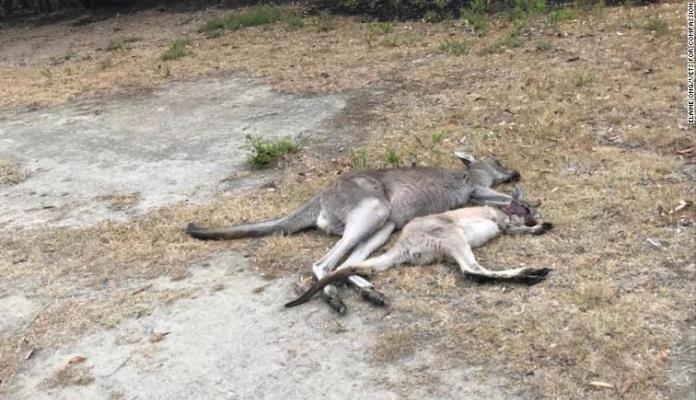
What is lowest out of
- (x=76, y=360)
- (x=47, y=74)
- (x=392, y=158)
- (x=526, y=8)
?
(x=76, y=360)

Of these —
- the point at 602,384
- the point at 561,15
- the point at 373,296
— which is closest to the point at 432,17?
the point at 561,15

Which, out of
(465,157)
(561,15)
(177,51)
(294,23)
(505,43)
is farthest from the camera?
(294,23)

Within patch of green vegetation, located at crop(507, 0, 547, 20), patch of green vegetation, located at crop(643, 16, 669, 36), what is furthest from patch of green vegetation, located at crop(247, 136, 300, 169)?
patch of green vegetation, located at crop(507, 0, 547, 20)

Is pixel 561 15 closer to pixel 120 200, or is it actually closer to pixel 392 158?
pixel 392 158

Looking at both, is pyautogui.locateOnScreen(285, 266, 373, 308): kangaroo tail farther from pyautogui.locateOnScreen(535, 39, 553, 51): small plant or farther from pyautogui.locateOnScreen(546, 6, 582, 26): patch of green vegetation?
pyautogui.locateOnScreen(546, 6, 582, 26): patch of green vegetation

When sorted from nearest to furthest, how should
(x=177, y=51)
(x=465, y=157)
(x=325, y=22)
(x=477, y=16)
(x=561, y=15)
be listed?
1. (x=465, y=157)
2. (x=561, y=15)
3. (x=477, y=16)
4. (x=177, y=51)
5. (x=325, y=22)

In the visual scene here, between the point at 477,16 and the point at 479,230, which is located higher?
the point at 477,16

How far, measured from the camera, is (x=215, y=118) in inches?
309

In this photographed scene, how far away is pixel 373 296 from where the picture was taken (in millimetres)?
3895

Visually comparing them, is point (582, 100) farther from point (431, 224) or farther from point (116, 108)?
point (116, 108)

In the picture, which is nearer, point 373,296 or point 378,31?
point 373,296

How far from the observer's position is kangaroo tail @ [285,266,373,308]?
3.94 metres

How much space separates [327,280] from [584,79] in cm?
419

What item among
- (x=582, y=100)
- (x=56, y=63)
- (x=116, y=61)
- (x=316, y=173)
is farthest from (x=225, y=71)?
(x=582, y=100)
